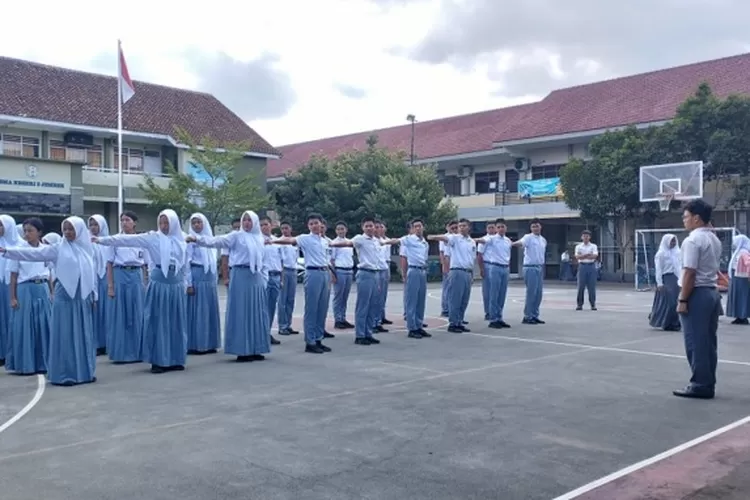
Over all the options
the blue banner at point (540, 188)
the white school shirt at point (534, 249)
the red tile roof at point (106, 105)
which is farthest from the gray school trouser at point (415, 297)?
the blue banner at point (540, 188)

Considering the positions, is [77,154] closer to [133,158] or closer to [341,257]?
[133,158]

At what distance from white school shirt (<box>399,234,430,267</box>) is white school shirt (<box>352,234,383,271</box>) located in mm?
859

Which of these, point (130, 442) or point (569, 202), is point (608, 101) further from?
point (130, 442)

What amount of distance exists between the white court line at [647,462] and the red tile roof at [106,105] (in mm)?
28672

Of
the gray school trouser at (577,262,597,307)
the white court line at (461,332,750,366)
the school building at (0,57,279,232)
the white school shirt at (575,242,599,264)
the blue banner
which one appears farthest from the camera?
the blue banner

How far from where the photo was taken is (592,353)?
1049 centimetres

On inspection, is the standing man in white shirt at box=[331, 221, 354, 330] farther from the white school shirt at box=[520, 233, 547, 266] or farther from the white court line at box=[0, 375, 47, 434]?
the white court line at box=[0, 375, 47, 434]

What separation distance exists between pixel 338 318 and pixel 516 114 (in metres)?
28.5

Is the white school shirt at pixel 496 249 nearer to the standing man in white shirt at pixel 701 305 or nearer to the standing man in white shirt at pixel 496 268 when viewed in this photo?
the standing man in white shirt at pixel 496 268

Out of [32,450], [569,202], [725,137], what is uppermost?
[725,137]

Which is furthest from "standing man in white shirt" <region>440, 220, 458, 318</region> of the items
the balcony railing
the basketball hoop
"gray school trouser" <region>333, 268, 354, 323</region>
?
the balcony railing

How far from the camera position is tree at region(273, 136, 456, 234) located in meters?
32.2

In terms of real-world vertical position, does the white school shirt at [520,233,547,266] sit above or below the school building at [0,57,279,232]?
below

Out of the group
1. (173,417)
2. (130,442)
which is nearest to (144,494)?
(130,442)
